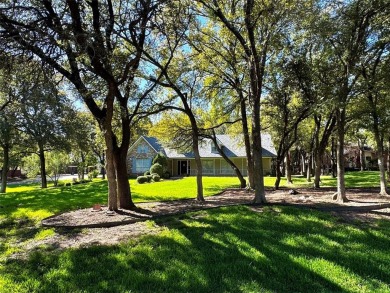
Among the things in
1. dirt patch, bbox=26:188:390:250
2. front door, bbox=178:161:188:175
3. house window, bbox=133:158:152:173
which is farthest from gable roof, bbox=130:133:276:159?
dirt patch, bbox=26:188:390:250

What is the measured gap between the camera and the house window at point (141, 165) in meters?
39.7

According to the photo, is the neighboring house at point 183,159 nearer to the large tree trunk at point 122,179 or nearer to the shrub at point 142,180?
the shrub at point 142,180

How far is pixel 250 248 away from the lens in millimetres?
6012

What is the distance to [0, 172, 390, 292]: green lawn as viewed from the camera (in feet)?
14.8

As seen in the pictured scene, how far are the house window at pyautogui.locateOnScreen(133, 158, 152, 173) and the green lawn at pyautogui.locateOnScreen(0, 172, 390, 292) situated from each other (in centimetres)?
3151

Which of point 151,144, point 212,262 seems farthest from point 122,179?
point 151,144

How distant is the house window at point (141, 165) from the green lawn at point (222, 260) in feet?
103

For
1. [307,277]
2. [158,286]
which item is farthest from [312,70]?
[158,286]

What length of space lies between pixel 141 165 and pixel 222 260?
115 ft

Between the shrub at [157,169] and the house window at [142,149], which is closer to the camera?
the shrub at [157,169]

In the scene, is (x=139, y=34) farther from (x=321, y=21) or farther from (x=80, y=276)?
(x=80, y=276)

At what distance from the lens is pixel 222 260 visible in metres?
5.45

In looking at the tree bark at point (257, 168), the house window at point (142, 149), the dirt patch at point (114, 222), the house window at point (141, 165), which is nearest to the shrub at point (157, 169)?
the house window at point (141, 165)

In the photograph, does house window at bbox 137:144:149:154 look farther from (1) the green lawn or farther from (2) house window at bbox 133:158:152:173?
(1) the green lawn
